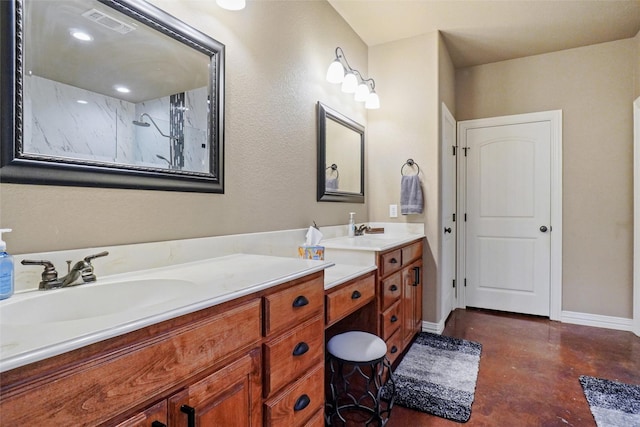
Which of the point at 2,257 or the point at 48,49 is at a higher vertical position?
the point at 48,49

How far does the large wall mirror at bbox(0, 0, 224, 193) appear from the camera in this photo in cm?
94

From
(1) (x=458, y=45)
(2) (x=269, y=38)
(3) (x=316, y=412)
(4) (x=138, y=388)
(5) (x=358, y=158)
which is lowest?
(3) (x=316, y=412)

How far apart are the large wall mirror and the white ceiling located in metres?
1.62

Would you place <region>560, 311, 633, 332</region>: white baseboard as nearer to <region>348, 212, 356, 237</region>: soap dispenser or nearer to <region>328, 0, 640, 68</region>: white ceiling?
<region>348, 212, 356, 237</region>: soap dispenser

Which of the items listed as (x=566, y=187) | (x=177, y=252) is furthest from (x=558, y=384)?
(x=177, y=252)

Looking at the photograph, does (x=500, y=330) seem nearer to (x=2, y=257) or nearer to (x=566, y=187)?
(x=566, y=187)

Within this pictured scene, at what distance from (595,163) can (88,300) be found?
3.96 m

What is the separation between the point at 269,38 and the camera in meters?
1.87

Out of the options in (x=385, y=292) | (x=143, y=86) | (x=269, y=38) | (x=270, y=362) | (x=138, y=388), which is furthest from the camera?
(x=385, y=292)

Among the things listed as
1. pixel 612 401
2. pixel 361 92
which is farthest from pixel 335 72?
pixel 612 401

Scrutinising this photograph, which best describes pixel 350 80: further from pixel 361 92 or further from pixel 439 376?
pixel 439 376

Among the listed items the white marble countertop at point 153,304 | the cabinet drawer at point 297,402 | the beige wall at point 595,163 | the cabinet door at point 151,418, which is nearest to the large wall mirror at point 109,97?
the white marble countertop at point 153,304

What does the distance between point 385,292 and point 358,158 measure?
138cm

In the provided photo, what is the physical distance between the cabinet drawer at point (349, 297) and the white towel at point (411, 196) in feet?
3.79
